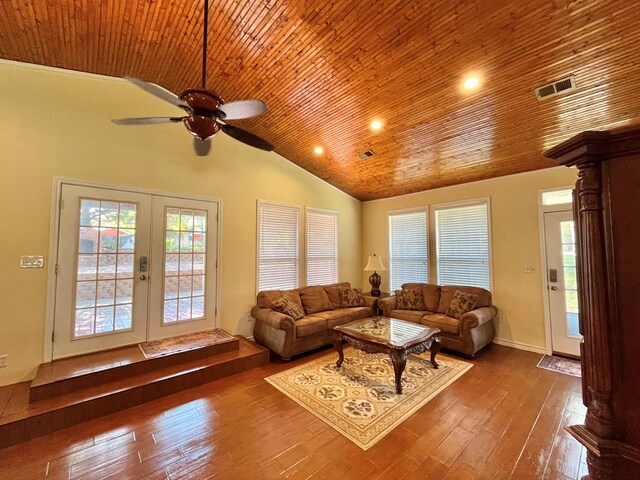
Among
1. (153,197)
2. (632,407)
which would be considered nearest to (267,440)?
(632,407)

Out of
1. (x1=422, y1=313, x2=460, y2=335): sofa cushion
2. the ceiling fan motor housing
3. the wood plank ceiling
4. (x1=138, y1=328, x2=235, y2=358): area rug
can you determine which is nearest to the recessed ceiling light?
the wood plank ceiling

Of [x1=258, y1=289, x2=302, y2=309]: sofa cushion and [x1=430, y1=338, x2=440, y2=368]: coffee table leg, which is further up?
[x1=258, y1=289, x2=302, y2=309]: sofa cushion

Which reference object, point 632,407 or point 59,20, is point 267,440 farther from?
point 59,20

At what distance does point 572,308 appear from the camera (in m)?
3.92

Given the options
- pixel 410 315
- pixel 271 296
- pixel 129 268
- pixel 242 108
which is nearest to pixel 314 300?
pixel 271 296

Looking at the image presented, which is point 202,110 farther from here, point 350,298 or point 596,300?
point 350,298

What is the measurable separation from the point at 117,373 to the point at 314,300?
9.39ft

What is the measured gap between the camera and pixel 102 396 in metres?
2.66

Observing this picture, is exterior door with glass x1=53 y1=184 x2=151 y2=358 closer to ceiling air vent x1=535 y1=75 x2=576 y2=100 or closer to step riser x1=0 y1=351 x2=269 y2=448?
step riser x1=0 y1=351 x2=269 y2=448

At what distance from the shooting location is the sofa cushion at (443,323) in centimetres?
398

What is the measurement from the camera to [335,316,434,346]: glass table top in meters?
3.17

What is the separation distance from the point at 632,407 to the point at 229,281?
4.31 m

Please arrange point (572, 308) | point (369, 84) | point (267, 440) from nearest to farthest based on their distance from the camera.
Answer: point (267, 440) < point (369, 84) < point (572, 308)

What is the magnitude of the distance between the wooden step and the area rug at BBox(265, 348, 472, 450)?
72 centimetres
